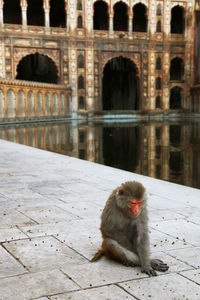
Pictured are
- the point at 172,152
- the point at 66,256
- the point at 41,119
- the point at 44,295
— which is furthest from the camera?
the point at 41,119

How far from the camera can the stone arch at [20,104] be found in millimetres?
20578

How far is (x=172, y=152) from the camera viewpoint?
9594 millimetres

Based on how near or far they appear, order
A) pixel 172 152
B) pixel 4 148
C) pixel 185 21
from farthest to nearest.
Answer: pixel 185 21 → pixel 172 152 → pixel 4 148

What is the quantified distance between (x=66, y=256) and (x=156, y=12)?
27.1m

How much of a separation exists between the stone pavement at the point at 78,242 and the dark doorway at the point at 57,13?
24.9 meters

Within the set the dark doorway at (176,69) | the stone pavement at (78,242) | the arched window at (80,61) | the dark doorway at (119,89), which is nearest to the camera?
the stone pavement at (78,242)

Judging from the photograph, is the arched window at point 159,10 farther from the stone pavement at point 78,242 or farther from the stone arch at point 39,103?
the stone pavement at point 78,242

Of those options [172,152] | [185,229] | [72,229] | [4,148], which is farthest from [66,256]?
[172,152]

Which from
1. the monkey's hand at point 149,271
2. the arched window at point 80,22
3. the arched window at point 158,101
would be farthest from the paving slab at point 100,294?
the arched window at point 158,101

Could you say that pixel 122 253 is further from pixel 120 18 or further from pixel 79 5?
pixel 120 18

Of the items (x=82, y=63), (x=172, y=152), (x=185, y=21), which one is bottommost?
(x=172, y=152)

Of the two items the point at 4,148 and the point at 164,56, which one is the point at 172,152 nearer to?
the point at 4,148

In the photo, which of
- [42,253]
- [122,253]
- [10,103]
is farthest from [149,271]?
[10,103]

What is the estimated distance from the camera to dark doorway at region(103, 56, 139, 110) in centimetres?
2988
